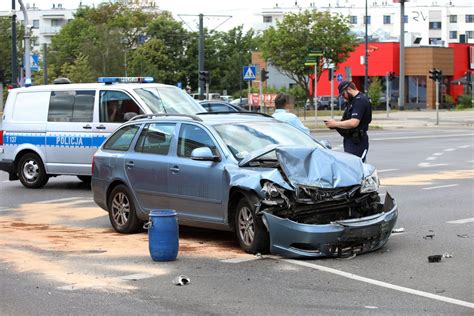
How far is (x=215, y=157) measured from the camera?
379 inches

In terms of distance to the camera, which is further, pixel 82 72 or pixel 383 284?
pixel 82 72

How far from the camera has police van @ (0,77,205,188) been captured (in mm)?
15648

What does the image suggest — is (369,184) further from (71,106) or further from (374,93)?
(374,93)

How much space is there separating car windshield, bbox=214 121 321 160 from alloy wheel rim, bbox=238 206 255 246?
0.69 m

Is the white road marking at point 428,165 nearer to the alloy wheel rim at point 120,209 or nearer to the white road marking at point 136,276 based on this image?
the alloy wheel rim at point 120,209

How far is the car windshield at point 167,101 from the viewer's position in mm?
15516

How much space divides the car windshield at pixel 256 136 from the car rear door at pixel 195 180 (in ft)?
0.70

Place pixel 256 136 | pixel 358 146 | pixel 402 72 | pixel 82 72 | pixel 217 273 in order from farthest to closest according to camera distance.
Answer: pixel 402 72 < pixel 82 72 < pixel 358 146 < pixel 256 136 < pixel 217 273

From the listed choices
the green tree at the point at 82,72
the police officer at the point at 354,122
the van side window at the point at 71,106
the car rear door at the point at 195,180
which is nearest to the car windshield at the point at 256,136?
the car rear door at the point at 195,180

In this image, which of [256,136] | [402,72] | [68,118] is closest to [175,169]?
[256,136]

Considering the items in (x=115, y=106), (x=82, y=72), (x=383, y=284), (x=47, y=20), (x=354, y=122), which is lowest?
(x=383, y=284)

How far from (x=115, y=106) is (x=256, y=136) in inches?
242

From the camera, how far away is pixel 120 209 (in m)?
11.1

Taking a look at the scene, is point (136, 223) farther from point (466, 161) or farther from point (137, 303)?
point (466, 161)
